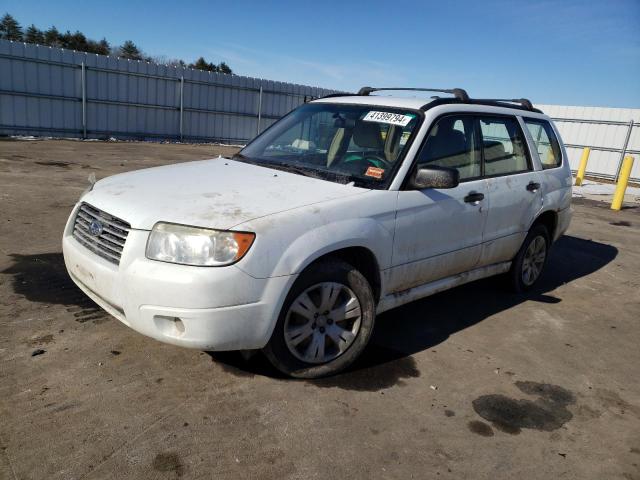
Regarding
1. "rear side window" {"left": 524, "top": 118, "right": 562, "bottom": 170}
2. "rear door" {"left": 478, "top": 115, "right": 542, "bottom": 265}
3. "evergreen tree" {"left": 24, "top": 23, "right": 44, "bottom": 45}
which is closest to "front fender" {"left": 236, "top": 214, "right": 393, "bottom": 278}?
"rear door" {"left": 478, "top": 115, "right": 542, "bottom": 265}

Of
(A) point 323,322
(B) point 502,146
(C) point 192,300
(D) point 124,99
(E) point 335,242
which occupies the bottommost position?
(A) point 323,322

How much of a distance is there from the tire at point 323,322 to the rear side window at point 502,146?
184 centimetres

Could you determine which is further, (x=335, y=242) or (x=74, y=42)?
(x=74, y=42)

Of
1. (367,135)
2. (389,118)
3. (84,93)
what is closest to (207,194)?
(367,135)

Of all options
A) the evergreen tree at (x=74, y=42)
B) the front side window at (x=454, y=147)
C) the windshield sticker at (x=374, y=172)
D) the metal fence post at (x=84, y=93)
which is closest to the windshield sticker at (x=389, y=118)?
the front side window at (x=454, y=147)

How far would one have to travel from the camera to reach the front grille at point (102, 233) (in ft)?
9.78

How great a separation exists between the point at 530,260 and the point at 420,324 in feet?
5.47

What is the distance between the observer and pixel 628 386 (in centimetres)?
367

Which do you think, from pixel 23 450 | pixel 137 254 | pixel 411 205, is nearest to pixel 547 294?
pixel 411 205

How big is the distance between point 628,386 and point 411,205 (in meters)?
1.96

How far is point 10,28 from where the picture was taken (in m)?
64.4

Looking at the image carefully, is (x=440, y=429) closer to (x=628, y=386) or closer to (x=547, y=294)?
(x=628, y=386)

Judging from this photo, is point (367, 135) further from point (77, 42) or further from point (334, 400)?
point (77, 42)

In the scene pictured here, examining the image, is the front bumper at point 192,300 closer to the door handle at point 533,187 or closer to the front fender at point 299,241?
the front fender at point 299,241
